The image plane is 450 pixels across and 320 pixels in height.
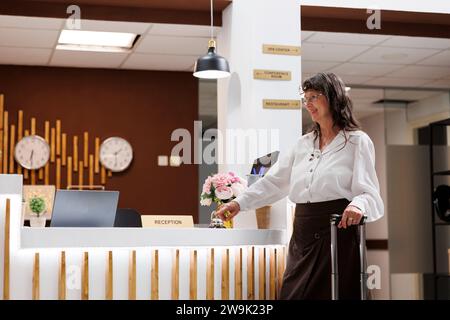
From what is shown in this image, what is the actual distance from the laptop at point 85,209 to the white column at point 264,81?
206 cm

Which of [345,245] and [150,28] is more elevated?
[150,28]

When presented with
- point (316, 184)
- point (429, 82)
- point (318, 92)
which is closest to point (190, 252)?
point (316, 184)

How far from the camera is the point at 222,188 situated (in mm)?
5219

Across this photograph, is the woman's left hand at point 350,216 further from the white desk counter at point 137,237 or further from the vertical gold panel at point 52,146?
the vertical gold panel at point 52,146

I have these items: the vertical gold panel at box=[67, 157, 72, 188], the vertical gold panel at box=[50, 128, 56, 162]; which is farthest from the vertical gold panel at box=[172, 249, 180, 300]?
the vertical gold panel at box=[50, 128, 56, 162]

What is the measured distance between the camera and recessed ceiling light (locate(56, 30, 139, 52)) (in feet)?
26.7

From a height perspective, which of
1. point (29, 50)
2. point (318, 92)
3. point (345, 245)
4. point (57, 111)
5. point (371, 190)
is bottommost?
point (345, 245)

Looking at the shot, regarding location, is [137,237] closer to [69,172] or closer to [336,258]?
[336,258]

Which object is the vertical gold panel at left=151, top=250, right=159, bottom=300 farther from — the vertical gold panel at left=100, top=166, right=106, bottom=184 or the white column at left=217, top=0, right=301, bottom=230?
the vertical gold panel at left=100, top=166, right=106, bottom=184

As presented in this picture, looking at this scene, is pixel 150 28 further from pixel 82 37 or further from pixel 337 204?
pixel 337 204

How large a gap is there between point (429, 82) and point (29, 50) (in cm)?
552

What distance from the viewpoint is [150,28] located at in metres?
7.55

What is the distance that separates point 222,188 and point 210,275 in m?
0.90

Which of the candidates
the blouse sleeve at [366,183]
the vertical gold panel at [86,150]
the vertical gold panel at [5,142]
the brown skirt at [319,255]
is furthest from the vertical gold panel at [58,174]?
the blouse sleeve at [366,183]
